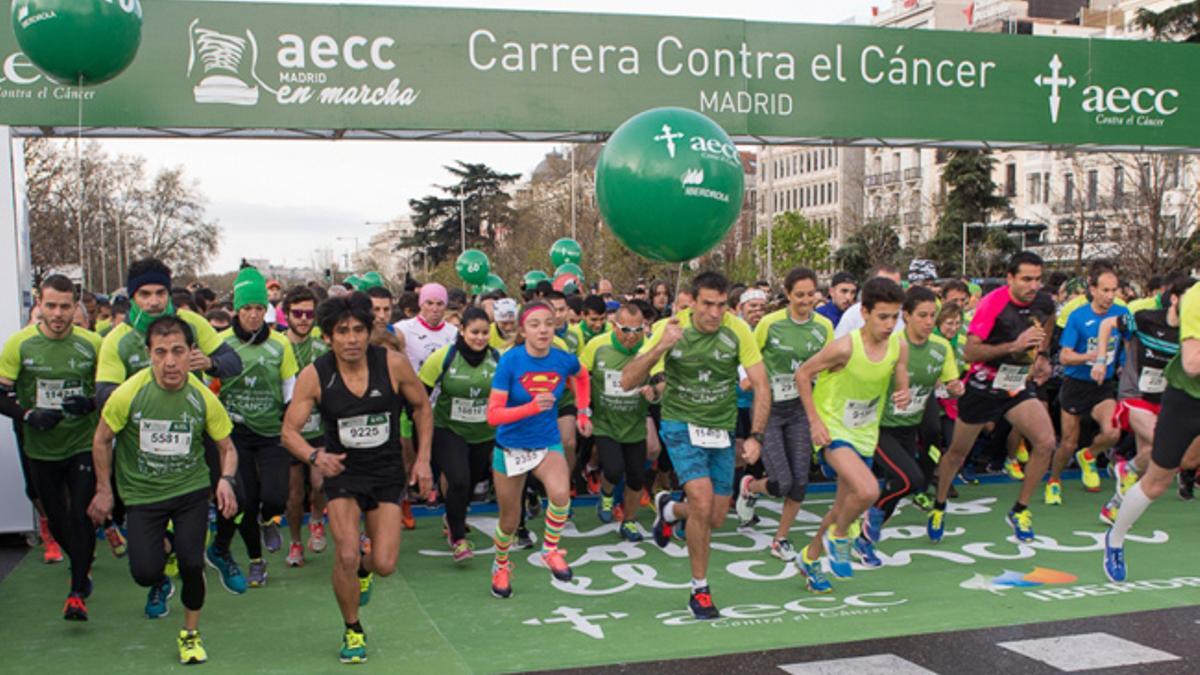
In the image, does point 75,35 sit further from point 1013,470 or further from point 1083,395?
point 1013,470

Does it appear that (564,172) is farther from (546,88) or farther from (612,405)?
(612,405)

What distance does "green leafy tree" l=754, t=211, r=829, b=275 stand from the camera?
50.8 meters

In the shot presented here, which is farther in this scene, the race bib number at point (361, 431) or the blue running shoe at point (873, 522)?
the blue running shoe at point (873, 522)

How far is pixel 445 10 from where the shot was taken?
13.2m

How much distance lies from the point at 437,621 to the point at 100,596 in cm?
243

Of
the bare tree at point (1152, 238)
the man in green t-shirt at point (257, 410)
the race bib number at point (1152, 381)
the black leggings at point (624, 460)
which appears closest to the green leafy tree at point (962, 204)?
the bare tree at point (1152, 238)

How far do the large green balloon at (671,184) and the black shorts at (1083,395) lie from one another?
5.14 meters

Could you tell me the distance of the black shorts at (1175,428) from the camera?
7.12m

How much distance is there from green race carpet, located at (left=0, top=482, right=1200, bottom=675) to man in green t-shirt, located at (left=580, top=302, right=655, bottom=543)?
462 millimetres

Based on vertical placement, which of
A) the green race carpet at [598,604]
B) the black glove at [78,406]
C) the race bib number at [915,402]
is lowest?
the green race carpet at [598,604]

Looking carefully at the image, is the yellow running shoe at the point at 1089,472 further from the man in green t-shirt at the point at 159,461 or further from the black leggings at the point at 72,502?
the black leggings at the point at 72,502

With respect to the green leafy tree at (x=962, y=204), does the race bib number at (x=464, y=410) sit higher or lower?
lower

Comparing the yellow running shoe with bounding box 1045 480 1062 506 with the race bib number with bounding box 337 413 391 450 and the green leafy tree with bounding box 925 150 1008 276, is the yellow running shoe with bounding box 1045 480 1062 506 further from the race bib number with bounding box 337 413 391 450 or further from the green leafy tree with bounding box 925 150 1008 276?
the green leafy tree with bounding box 925 150 1008 276

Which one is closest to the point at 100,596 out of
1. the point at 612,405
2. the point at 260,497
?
the point at 260,497
